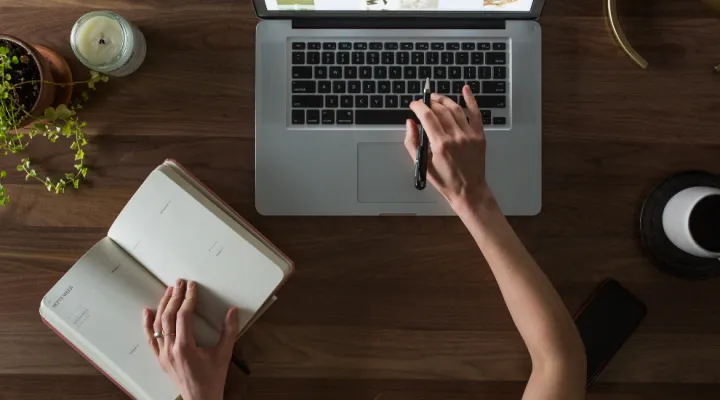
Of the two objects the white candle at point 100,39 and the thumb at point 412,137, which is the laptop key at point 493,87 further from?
the white candle at point 100,39

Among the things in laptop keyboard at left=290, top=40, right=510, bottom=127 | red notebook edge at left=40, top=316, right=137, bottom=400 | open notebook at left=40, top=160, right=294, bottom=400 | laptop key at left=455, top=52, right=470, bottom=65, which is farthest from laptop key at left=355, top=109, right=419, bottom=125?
red notebook edge at left=40, top=316, right=137, bottom=400

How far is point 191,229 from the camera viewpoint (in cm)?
79

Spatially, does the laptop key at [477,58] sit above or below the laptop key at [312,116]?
above

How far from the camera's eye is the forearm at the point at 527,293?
75cm

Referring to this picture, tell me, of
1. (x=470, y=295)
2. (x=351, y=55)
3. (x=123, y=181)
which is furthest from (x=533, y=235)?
(x=123, y=181)

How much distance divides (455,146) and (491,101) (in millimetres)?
109

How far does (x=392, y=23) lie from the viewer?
0.83 metres

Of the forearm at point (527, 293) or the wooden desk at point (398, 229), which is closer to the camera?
the forearm at point (527, 293)

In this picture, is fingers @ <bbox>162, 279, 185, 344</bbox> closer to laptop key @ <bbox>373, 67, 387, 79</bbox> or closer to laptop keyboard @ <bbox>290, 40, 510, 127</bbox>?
laptop keyboard @ <bbox>290, 40, 510, 127</bbox>

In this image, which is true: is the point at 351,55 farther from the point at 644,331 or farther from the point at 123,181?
the point at 644,331

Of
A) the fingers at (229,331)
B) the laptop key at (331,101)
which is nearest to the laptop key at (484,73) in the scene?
the laptop key at (331,101)

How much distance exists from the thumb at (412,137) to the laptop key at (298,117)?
150mm

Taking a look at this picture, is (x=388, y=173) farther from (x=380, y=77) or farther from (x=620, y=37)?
(x=620, y=37)

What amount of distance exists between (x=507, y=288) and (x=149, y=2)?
0.65 m
